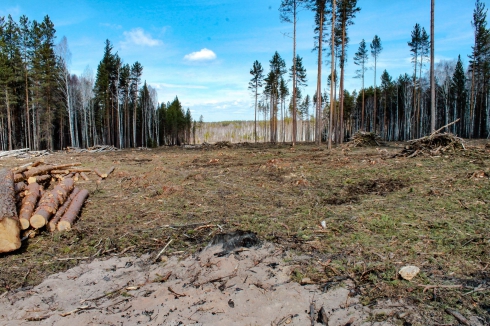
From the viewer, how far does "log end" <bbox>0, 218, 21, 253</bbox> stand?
14.0 ft

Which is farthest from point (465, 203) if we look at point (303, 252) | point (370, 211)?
point (303, 252)

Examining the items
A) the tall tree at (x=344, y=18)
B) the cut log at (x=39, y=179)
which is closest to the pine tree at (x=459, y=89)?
the tall tree at (x=344, y=18)

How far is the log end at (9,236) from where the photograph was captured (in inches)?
169

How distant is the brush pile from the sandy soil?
10614mm

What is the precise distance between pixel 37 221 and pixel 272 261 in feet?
14.4

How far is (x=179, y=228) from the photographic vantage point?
5.22 metres

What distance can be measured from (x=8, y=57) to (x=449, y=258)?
134 ft

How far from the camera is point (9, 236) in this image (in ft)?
14.2

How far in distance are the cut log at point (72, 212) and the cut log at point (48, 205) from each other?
9.5 inches

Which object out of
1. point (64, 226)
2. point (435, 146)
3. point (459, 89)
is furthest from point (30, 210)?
point (459, 89)

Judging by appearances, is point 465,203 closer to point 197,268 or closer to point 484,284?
point 484,284

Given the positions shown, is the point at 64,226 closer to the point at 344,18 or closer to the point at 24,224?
the point at 24,224

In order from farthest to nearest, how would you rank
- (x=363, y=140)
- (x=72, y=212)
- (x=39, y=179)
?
(x=363, y=140), (x=39, y=179), (x=72, y=212)

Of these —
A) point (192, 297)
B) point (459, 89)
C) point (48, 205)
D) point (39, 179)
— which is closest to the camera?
point (192, 297)
